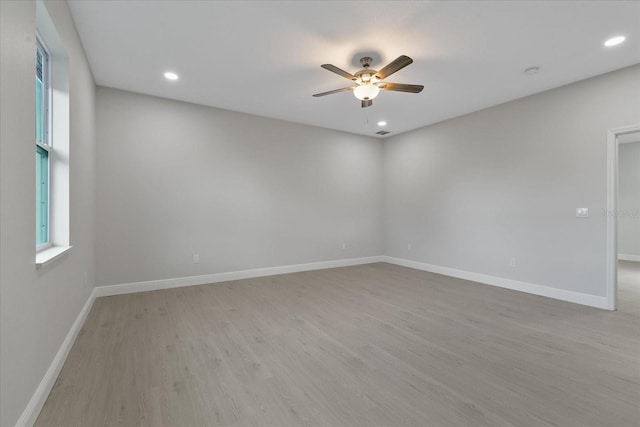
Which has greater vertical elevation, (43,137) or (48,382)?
(43,137)

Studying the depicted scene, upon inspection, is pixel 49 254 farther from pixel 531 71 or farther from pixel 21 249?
pixel 531 71

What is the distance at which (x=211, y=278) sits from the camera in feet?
14.9

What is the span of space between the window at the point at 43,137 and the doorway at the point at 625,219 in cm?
564

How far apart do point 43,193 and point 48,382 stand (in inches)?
54.2

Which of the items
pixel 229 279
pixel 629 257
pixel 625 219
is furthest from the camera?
pixel 625 219

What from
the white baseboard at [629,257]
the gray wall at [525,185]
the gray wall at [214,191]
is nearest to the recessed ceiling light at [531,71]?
the gray wall at [525,185]

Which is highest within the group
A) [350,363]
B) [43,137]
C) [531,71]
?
[531,71]

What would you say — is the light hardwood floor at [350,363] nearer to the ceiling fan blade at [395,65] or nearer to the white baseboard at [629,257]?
the ceiling fan blade at [395,65]

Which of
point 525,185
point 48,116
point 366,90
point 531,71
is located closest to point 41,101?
point 48,116

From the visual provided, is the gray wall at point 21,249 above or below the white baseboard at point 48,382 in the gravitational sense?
above

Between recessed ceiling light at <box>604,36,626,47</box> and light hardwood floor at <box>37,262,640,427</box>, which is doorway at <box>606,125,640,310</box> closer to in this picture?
light hardwood floor at <box>37,262,640,427</box>

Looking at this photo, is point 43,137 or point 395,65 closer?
point 43,137

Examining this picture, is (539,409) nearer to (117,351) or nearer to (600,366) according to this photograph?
(600,366)

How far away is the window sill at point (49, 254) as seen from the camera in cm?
171
